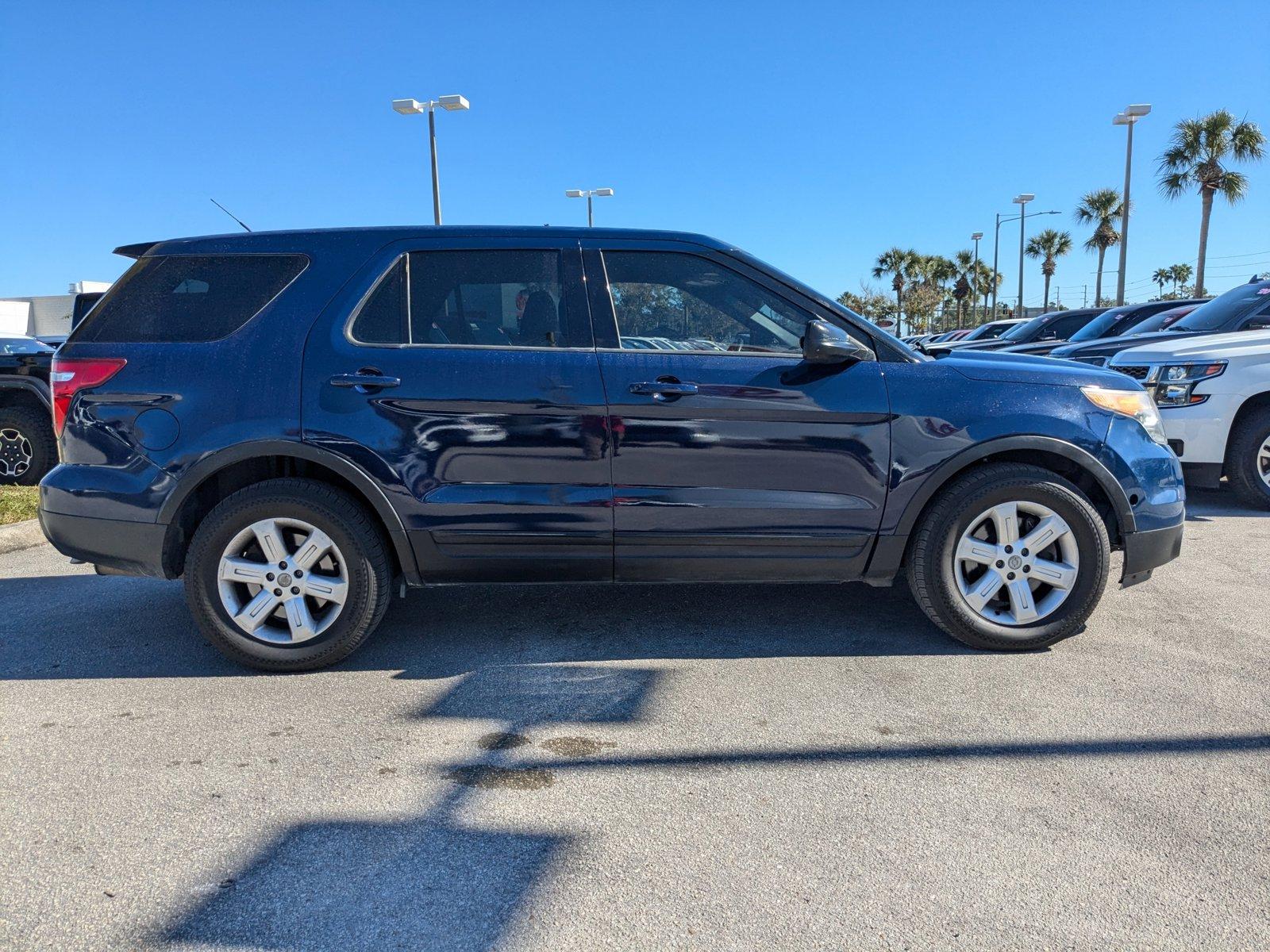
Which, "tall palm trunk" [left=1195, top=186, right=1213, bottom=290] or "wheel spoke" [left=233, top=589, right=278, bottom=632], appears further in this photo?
"tall palm trunk" [left=1195, top=186, right=1213, bottom=290]

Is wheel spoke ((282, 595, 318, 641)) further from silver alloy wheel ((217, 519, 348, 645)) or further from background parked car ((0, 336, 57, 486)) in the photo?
background parked car ((0, 336, 57, 486))

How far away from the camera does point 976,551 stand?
3793 millimetres

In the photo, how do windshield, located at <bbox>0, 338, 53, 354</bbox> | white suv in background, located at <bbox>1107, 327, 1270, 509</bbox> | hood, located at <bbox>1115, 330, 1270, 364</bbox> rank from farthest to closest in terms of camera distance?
windshield, located at <bbox>0, 338, 53, 354</bbox>, hood, located at <bbox>1115, 330, 1270, 364</bbox>, white suv in background, located at <bbox>1107, 327, 1270, 509</bbox>

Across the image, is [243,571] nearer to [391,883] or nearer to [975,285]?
[391,883]

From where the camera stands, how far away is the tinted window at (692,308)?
3756mm

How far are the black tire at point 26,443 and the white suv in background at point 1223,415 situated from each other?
376 inches

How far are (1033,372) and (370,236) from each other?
2906mm

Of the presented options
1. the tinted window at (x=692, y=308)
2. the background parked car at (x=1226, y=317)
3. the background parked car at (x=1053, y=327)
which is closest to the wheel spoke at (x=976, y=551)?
the tinted window at (x=692, y=308)

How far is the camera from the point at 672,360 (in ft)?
12.0

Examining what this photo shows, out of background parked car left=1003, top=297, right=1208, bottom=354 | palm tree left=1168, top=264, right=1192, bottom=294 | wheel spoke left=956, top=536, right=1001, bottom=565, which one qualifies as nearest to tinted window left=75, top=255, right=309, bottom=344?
wheel spoke left=956, top=536, right=1001, bottom=565

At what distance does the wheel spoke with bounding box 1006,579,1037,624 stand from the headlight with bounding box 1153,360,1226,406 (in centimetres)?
413

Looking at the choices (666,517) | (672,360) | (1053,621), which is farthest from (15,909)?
(1053,621)

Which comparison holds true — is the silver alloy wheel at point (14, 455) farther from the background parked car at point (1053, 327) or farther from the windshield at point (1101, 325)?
the background parked car at point (1053, 327)

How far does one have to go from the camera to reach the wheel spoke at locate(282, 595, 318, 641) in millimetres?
3674
